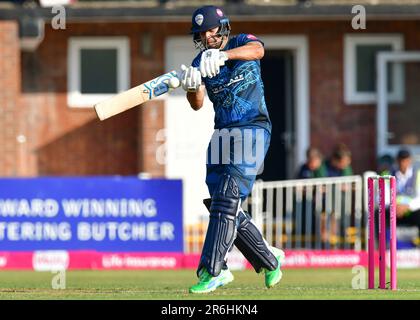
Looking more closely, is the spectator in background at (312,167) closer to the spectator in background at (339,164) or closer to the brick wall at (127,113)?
the spectator in background at (339,164)

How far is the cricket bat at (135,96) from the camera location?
348 inches

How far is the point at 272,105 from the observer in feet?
67.5

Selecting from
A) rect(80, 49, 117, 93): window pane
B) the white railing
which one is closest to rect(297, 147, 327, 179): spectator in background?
the white railing

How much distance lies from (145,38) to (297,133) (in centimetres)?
292

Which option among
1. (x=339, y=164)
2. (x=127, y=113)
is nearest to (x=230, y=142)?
(x=339, y=164)

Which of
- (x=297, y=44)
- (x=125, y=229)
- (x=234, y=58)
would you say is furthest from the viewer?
(x=297, y=44)

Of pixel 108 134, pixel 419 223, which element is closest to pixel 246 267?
pixel 419 223

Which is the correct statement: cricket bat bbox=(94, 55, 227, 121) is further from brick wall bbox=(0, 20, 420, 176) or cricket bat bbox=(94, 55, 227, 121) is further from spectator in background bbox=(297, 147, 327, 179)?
brick wall bbox=(0, 20, 420, 176)

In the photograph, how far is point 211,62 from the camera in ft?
28.6

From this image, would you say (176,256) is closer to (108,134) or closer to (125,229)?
(125,229)

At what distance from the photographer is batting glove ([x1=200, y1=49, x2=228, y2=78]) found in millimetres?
8703

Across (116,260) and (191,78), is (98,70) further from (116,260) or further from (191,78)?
(191,78)

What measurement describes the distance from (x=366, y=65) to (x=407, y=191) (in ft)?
10.4

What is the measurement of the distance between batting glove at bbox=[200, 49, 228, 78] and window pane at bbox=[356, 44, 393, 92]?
11.2m
